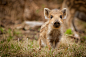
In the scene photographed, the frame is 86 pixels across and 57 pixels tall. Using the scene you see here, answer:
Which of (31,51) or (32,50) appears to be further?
(32,50)

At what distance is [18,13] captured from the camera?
29.3 feet

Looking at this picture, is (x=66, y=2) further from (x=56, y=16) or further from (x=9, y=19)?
(x=9, y=19)

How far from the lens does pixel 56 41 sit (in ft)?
9.73

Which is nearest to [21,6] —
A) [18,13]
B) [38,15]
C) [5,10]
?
[18,13]

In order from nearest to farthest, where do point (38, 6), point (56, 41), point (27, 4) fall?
point (56, 41), point (27, 4), point (38, 6)

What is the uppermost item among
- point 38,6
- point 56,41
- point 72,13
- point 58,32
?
point 38,6

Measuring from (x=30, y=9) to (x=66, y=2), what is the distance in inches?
214

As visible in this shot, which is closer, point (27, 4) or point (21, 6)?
point (21, 6)

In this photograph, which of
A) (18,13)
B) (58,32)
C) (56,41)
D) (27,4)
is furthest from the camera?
(27,4)

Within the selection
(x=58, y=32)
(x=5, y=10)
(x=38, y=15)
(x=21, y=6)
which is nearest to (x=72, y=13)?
(x=58, y=32)

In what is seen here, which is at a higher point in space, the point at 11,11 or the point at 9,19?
the point at 11,11

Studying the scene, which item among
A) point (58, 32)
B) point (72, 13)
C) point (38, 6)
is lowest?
point (58, 32)

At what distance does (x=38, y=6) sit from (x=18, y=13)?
10.4ft

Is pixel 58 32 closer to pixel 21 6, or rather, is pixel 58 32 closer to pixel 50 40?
pixel 50 40
